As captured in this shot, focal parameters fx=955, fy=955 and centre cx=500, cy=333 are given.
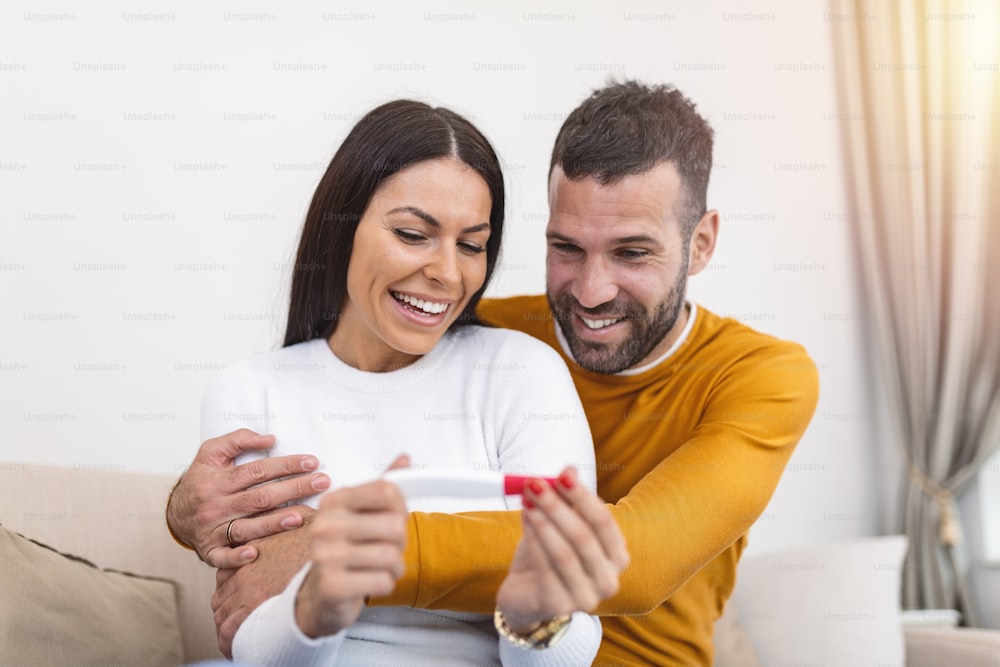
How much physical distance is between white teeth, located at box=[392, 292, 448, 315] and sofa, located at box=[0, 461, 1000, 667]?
0.86 metres

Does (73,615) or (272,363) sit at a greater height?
(272,363)

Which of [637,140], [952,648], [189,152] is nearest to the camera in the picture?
[637,140]

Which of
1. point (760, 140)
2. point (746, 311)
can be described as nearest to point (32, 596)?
point (746, 311)

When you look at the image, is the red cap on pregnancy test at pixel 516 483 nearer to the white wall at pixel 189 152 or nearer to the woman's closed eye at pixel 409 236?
the woman's closed eye at pixel 409 236

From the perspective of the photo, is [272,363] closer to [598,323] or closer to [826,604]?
[598,323]

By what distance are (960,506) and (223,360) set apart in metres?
2.43

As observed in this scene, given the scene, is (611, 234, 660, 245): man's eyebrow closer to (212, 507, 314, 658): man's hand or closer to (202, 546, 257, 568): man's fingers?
(212, 507, 314, 658): man's hand

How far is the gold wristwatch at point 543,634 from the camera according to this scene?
116cm

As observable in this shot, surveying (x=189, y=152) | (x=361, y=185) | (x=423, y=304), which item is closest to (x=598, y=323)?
(x=423, y=304)

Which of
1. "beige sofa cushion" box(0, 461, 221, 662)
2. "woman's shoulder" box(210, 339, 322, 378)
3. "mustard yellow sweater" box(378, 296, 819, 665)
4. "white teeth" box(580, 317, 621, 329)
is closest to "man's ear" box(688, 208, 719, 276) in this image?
"mustard yellow sweater" box(378, 296, 819, 665)

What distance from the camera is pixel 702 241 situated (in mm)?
1943

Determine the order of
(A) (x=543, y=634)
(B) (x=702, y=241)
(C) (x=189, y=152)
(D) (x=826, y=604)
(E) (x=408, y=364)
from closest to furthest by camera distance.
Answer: (A) (x=543, y=634), (E) (x=408, y=364), (B) (x=702, y=241), (D) (x=826, y=604), (C) (x=189, y=152)

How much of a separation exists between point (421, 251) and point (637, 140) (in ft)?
1.67

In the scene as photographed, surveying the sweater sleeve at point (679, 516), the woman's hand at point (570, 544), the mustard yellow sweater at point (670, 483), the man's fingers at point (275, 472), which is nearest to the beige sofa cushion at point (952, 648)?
the mustard yellow sweater at point (670, 483)
